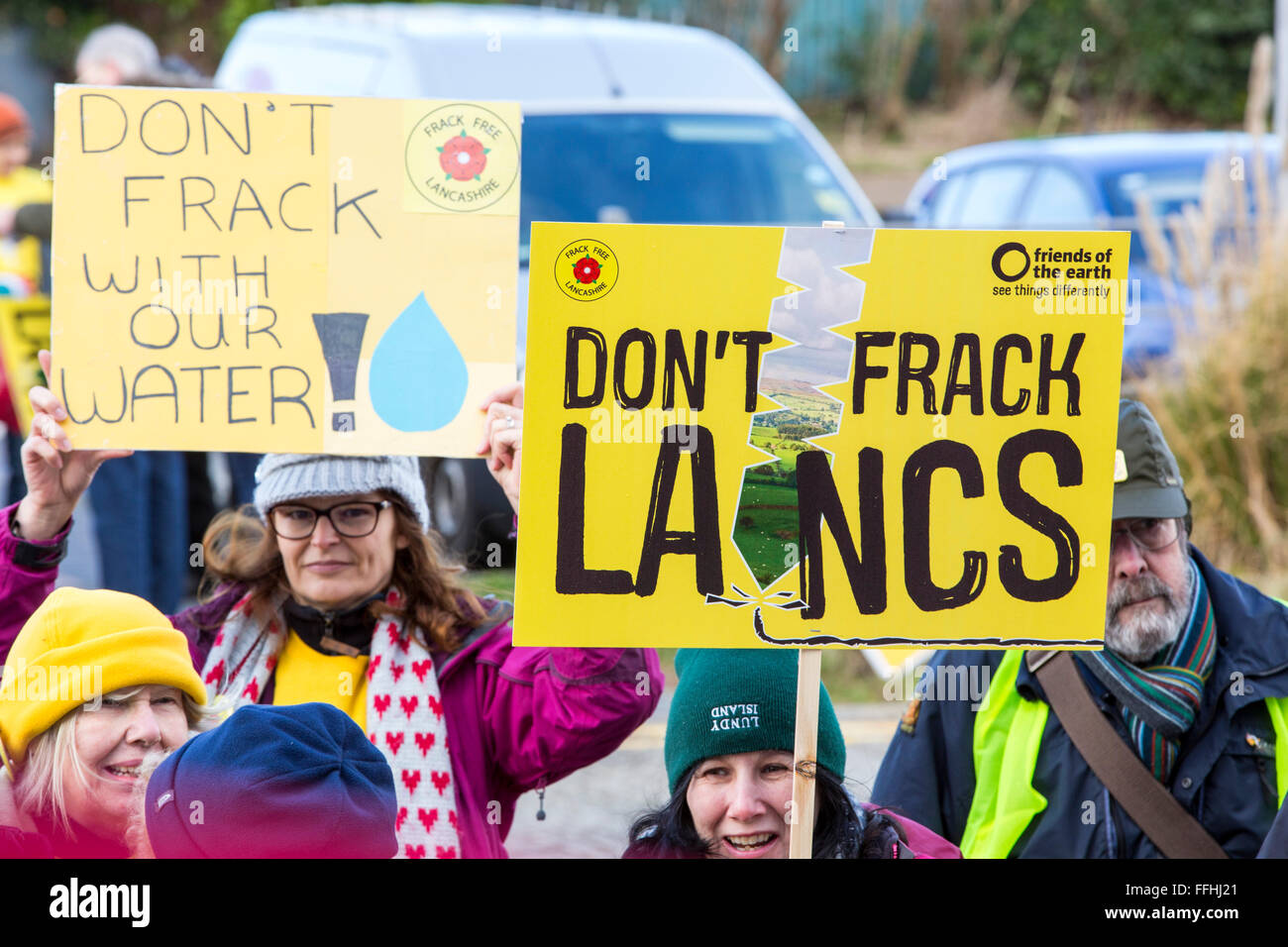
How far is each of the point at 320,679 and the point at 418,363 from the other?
0.60 m

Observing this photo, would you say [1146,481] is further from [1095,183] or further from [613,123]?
[1095,183]

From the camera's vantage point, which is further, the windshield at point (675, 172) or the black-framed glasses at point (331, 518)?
the windshield at point (675, 172)

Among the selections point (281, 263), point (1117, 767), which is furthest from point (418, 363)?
point (1117, 767)

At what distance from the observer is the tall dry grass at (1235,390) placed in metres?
5.98

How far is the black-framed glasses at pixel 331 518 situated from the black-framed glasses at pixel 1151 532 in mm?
1322

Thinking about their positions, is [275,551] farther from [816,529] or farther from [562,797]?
[562,797]

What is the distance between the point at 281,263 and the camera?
2.38m

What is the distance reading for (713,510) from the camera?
2154 millimetres

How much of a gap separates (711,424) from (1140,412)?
3.33ft

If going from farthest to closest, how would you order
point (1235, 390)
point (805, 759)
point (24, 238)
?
1. point (1235, 390)
2. point (24, 238)
3. point (805, 759)

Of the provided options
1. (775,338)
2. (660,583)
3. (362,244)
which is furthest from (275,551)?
(775,338)

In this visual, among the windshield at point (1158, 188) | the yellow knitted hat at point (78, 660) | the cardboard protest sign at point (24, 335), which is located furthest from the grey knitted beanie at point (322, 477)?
the windshield at point (1158, 188)

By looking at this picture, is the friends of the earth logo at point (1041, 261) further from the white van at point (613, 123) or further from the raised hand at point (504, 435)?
the white van at point (613, 123)

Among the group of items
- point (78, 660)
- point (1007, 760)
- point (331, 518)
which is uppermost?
point (331, 518)
